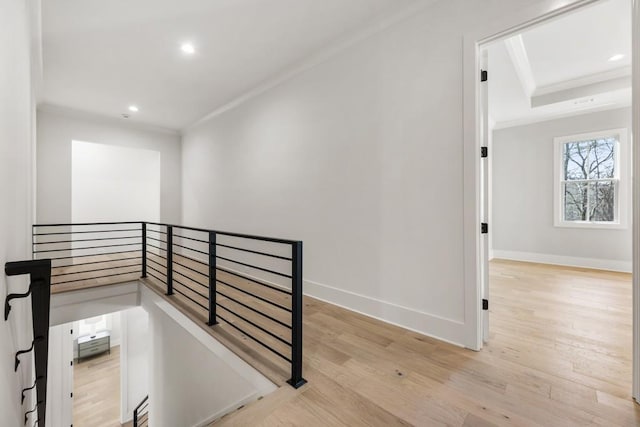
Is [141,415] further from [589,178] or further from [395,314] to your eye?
[589,178]

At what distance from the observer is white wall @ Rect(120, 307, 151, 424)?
18.2ft

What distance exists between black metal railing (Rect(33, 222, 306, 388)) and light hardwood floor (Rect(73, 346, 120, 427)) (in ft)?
10.5

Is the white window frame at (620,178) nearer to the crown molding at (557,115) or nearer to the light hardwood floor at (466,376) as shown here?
the crown molding at (557,115)

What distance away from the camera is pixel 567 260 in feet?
15.6

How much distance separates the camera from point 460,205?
203 centimetres

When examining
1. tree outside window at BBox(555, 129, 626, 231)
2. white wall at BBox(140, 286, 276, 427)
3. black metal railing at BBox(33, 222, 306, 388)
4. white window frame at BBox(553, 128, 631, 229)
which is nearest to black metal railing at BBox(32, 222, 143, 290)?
black metal railing at BBox(33, 222, 306, 388)

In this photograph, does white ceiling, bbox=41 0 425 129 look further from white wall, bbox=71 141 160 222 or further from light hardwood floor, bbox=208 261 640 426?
light hardwood floor, bbox=208 261 640 426

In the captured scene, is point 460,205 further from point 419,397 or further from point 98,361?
point 98,361

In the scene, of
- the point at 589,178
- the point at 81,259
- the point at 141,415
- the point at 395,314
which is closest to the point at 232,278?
the point at 395,314

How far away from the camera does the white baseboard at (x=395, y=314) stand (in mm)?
2061

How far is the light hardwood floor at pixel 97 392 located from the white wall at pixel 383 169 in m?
5.53

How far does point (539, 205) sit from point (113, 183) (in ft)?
26.7

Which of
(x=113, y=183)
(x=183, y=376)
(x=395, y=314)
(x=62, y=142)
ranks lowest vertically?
(x=183, y=376)

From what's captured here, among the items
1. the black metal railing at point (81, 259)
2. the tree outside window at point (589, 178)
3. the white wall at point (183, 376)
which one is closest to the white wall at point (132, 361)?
the black metal railing at point (81, 259)
